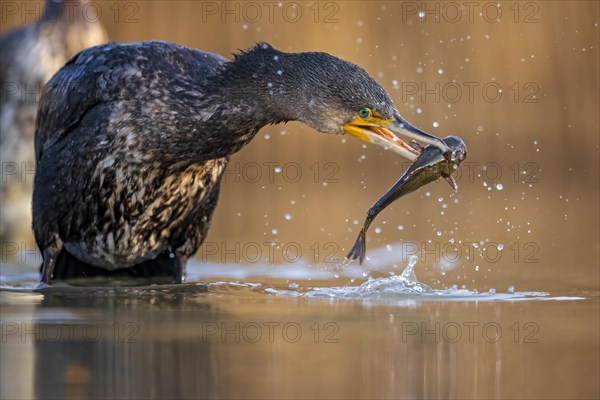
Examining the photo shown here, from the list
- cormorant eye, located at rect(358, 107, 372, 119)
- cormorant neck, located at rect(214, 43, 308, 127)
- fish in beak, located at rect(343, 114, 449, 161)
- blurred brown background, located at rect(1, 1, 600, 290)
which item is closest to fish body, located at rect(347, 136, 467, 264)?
fish in beak, located at rect(343, 114, 449, 161)

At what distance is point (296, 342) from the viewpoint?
212 inches

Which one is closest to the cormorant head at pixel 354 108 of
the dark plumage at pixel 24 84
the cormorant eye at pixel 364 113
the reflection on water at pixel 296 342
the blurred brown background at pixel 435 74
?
the cormorant eye at pixel 364 113

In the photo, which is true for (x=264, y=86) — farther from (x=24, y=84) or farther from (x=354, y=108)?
(x=24, y=84)

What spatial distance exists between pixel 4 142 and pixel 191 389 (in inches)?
201

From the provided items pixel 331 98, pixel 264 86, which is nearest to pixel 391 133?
pixel 331 98

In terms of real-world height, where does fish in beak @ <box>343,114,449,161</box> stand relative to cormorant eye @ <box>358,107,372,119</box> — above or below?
below

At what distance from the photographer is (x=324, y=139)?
41.2ft

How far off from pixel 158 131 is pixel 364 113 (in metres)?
1.12

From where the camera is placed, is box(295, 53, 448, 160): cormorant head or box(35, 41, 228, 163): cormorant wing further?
box(35, 41, 228, 163): cormorant wing

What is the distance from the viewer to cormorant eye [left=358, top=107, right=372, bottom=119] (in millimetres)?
6031

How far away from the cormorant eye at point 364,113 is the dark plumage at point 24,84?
3.80 metres

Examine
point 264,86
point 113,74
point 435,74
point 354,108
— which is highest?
point 435,74

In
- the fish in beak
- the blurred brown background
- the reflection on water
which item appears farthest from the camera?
the blurred brown background

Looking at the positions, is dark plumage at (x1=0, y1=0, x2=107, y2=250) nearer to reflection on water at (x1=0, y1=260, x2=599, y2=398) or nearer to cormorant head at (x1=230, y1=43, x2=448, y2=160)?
reflection on water at (x1=0, y1=260, x2=599, y2=398)
